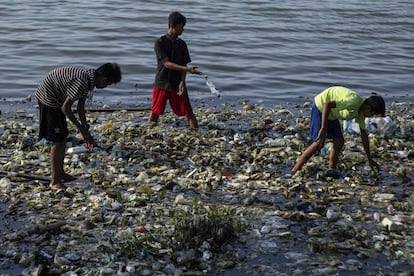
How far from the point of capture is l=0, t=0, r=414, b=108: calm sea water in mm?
15133

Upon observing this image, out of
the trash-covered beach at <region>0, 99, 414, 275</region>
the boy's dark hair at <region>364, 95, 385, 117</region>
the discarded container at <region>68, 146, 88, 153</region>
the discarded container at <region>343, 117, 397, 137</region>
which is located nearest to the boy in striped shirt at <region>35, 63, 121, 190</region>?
the trash-covered beach at <region>0, 99, 414, 275</region>

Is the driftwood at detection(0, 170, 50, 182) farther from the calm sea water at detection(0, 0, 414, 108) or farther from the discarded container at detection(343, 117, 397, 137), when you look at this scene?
the calm sea water at detection(0, 0, 414, 108)

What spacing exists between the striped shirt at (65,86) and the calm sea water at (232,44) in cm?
590

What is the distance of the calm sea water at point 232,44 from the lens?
49.6 feet

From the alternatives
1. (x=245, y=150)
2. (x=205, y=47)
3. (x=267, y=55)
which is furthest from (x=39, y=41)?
(x=245, y=150)

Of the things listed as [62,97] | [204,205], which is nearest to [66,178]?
[62,97]

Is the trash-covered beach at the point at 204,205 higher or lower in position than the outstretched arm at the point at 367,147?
lower

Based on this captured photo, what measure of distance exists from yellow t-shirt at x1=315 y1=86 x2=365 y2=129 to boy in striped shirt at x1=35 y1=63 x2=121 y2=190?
2.43 meters

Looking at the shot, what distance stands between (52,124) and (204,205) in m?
1.84

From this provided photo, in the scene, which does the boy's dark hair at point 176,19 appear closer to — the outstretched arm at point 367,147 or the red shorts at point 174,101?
the red shorts at point 174,101

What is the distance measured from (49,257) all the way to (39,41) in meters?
13.2

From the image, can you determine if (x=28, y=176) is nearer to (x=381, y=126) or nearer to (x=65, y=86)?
(x=65, y=86)

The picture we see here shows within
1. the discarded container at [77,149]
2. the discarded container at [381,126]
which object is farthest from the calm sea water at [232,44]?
the discarded container at [77,149]

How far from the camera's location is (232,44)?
19094 millimetres
